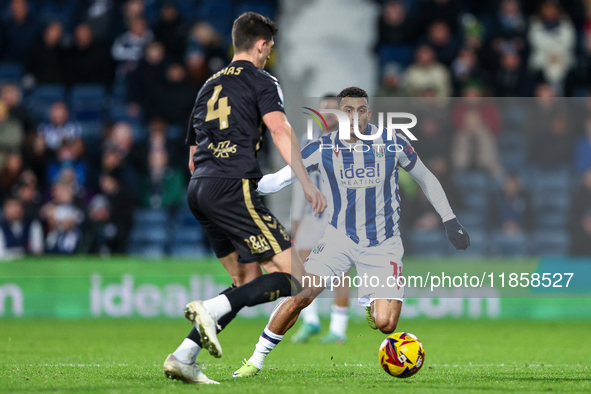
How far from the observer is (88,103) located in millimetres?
14219

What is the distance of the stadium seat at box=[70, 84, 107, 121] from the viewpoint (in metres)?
14.2

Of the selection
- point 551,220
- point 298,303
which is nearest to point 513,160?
point 551,220

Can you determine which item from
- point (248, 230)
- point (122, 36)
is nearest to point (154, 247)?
point (122, 36)

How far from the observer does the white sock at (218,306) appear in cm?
505

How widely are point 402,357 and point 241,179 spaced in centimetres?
168

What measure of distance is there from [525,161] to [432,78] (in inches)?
73.4

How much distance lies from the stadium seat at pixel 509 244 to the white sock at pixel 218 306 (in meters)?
7.44

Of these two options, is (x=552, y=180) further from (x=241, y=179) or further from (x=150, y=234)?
(x=241, y=179)

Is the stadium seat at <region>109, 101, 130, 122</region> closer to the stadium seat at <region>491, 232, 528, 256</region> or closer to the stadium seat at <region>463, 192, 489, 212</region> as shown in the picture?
the stadium seat at <region>463, 192, 489, 212</region>

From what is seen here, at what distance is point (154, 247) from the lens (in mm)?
12820

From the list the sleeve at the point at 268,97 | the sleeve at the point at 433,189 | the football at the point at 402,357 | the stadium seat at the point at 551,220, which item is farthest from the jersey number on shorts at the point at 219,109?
the stadium seat at the point at 551,220

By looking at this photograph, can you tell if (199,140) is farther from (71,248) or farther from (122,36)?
(122,36)

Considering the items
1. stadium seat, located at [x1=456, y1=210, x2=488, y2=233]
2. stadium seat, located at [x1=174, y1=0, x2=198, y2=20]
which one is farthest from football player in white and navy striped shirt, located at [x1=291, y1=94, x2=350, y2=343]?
stadium seat, located at [x1=174, y1=0, x2=198, y2=20]

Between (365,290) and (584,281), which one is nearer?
(365,290)
